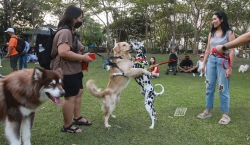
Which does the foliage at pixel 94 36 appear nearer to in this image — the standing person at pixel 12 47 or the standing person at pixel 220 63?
the standing person at pixel 12 47

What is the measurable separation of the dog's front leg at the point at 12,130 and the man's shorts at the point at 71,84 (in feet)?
2.68

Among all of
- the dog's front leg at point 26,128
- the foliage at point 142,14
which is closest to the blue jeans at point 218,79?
the dog's front leg at point 26,128

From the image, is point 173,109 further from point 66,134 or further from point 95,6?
point 95,6

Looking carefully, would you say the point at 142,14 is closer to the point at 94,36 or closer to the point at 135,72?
the point at 94,36

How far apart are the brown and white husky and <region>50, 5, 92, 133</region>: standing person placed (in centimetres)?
48

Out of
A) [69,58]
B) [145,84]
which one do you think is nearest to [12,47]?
[69,58]

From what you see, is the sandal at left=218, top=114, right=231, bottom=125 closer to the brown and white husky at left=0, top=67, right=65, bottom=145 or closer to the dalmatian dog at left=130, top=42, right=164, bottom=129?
the dalmatian dog at left=130, top=42, right=164, bottom=129

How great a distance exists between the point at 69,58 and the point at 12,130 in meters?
1.16

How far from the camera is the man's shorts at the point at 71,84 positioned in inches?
130

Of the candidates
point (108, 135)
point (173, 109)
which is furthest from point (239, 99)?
point (108, 135)

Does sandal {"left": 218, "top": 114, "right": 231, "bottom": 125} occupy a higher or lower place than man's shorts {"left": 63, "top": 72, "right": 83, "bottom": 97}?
lower

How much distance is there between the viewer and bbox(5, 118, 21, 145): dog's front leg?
8.83 ft

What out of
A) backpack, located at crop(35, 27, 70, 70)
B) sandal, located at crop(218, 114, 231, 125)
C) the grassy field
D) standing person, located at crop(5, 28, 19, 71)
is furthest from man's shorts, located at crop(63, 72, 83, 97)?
standing person, located at crop(5, 28, 19, 71)

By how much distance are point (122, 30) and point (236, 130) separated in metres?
28.2
